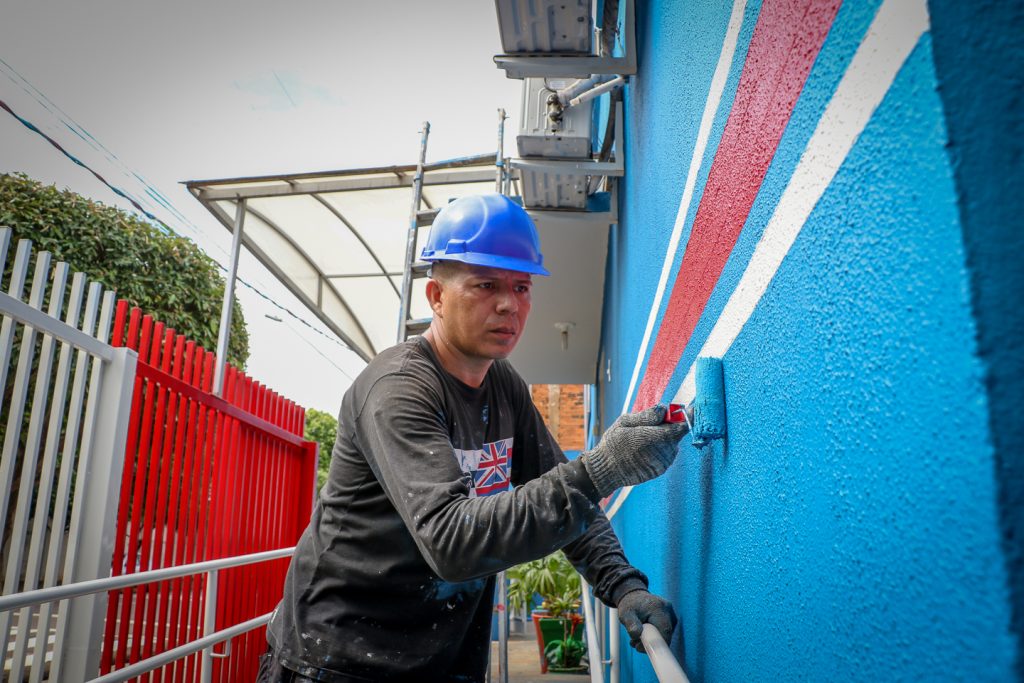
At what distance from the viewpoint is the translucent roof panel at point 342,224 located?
595cm

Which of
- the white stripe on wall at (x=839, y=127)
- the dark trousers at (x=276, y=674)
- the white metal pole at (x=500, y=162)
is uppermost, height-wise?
the white metal pole at (x=500, y=162)

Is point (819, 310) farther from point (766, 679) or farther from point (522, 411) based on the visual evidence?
point (522, 411)

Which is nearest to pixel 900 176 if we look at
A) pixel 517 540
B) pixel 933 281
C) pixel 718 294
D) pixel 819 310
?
pixel 933 281

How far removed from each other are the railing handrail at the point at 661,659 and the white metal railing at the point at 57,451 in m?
2.79

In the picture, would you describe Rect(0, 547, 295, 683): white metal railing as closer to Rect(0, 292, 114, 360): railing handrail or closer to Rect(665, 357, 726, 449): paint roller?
Rect(0, 292, 114, 360): railing handrail

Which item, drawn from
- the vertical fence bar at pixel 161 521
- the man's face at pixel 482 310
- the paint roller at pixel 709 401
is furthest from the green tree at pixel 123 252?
the paint roller at pixel 709 401

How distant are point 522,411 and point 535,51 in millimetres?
1562

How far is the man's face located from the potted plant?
704 cm

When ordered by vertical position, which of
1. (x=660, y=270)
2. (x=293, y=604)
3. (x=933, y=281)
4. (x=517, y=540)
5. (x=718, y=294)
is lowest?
(x=293, y=604)

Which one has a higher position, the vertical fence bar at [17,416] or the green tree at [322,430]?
the green tree at [322,430]

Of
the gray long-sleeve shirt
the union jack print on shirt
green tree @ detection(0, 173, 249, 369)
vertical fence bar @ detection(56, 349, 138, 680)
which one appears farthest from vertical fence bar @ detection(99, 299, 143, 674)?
green tree @ detection(0, 173, 249, 369)

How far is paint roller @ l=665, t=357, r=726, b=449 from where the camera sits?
4.27ft

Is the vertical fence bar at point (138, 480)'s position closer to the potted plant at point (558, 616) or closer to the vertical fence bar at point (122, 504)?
the vertical fence bar at point (122, 504)

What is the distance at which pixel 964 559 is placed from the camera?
49cm
